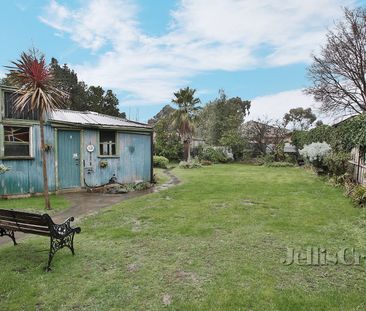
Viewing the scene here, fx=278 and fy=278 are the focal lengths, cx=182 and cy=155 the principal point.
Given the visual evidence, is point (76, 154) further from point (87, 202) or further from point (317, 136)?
point (317, 136)

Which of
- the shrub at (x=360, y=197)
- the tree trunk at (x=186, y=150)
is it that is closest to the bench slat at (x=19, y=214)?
the shrub at (x=360, y=197)

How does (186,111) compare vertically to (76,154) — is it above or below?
above

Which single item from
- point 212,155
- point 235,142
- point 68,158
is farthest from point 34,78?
point 235,142

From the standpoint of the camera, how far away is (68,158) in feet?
35.1

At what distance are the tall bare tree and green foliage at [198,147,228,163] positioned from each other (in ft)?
31.3

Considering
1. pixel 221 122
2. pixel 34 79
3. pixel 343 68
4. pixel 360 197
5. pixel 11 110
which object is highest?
pixel 343 68

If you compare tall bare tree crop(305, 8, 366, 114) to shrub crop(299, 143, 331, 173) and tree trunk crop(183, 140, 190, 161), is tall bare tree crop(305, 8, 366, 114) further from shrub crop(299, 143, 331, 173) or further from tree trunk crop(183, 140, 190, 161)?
tree trunk crop(183, 140, 190, 161)

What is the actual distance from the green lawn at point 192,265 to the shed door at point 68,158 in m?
3.86

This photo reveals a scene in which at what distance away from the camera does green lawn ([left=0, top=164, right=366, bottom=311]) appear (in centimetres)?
320

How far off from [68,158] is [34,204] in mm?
2650

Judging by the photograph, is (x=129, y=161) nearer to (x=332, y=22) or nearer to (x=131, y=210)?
(x=131, y=210)

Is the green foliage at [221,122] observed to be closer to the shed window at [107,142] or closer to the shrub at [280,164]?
the shrub at [280,164]

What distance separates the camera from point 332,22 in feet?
62.7

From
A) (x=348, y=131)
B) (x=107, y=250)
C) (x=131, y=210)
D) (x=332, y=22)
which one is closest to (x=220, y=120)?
(x=332, y=22)
